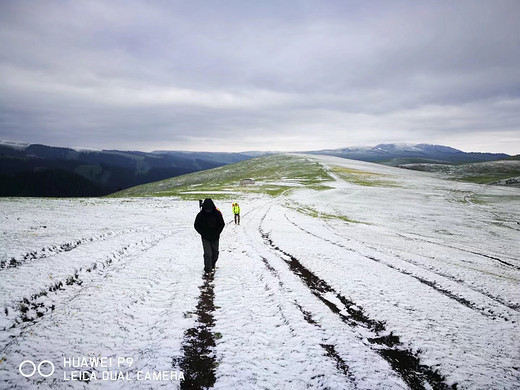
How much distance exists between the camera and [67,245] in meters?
14.4

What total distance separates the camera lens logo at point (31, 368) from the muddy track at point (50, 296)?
1864 mm

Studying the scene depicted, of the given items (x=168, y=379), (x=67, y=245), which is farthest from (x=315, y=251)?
(x=67, y=245)

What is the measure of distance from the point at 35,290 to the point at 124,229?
11837 millimetres

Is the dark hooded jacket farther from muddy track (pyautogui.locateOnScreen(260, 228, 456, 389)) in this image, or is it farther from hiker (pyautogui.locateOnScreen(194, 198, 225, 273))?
muddy track (pyautogui.locateOnScreen(260, 228, 456, 389))

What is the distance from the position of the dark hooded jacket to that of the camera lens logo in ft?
21.3

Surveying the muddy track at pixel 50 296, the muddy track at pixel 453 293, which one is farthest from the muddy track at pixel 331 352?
the muddy track at pixel 50 296

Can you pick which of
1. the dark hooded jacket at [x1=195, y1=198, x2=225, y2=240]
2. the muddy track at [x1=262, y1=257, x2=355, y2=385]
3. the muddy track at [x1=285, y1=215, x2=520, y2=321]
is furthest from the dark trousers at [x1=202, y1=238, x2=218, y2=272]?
the muddy track at [x1=285, y1=215, x2=520, y2=321]

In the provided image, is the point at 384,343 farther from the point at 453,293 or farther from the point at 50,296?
Result: the point at 50,296

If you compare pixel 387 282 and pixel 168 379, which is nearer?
pixel 168 379

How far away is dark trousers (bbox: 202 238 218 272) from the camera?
1164 cm

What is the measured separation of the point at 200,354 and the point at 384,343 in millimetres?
4573

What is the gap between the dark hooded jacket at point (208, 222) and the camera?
1148cm

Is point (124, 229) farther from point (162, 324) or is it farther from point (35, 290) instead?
point (162, 324)

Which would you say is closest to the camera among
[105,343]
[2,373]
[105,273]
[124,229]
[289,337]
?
[2,373]
